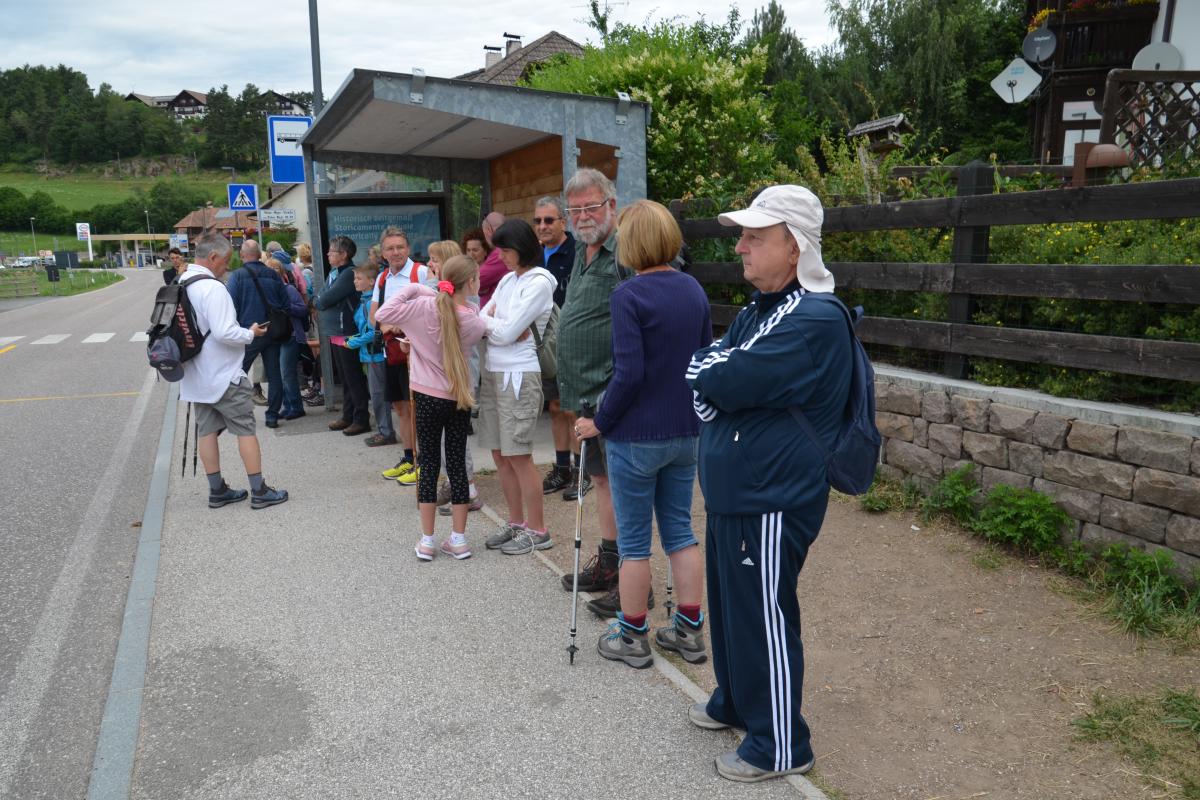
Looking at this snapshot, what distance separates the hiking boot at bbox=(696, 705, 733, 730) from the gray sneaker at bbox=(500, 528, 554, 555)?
6.84 feet

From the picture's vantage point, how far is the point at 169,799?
9.67 feet

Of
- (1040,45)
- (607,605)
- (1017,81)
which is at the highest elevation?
(1040,45)

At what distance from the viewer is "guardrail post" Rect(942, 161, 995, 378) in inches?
205

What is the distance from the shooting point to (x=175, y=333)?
603 centimetres

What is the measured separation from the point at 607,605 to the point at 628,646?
492 mm

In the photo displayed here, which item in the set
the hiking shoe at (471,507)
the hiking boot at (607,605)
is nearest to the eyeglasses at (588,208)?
the hiking boot at (607,605)

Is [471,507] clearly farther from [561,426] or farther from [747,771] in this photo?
[747,771]

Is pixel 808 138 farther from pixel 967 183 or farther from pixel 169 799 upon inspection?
pixel 169 799

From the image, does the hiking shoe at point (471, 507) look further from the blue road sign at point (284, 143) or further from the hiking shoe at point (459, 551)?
the blue road sign at point (284, 143)

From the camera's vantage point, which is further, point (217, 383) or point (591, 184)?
point (217, 383)

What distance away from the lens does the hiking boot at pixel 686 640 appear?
3.77 metres

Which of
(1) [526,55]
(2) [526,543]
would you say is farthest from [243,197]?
(1) [526,55]

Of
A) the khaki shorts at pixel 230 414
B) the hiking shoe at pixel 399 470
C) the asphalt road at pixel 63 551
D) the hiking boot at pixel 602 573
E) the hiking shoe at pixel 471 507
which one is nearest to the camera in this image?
the asphalt road at pixel 63 551

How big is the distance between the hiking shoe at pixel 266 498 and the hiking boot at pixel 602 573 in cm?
297
